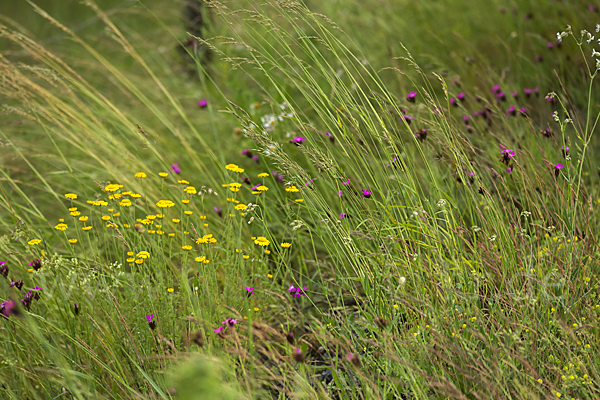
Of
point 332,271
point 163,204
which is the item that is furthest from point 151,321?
point 332,271

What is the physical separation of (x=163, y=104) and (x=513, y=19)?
2854mm

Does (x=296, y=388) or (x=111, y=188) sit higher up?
(x=111, y=188)

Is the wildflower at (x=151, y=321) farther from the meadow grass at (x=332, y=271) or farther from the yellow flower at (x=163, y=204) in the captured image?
the yellow flower at (x=163, y=204)

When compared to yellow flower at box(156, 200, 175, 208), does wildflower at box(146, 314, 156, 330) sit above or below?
below

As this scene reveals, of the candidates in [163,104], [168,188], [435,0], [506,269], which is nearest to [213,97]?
[163,104]

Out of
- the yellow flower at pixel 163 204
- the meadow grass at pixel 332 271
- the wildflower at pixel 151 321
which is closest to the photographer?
the meadow grass at pixel 332 271

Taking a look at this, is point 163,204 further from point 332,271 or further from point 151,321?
point 332,271

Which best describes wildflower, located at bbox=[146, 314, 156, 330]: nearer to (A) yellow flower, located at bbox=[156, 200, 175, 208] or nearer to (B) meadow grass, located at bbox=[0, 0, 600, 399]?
(B) meadow grass, located at bbox=[0, 0, 600, 399]

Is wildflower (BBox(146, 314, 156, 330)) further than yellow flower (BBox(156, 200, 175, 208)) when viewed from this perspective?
No

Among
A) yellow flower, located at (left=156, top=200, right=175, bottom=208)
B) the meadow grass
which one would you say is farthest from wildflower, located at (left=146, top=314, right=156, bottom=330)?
yellow flower, located at (left=156, top=200, right=175, bottom=208)

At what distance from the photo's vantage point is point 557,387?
1393 mm

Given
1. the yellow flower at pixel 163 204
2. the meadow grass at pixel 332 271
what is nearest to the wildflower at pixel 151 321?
the meadow grass at pixel 332 271

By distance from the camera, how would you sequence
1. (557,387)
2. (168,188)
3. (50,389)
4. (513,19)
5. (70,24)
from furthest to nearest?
1. (70,24)
2. (513,19)
3. (168,188)
4. (50,389)
5. (557,387)

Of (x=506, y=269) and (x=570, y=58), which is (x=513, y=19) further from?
(x=506, y=269)
